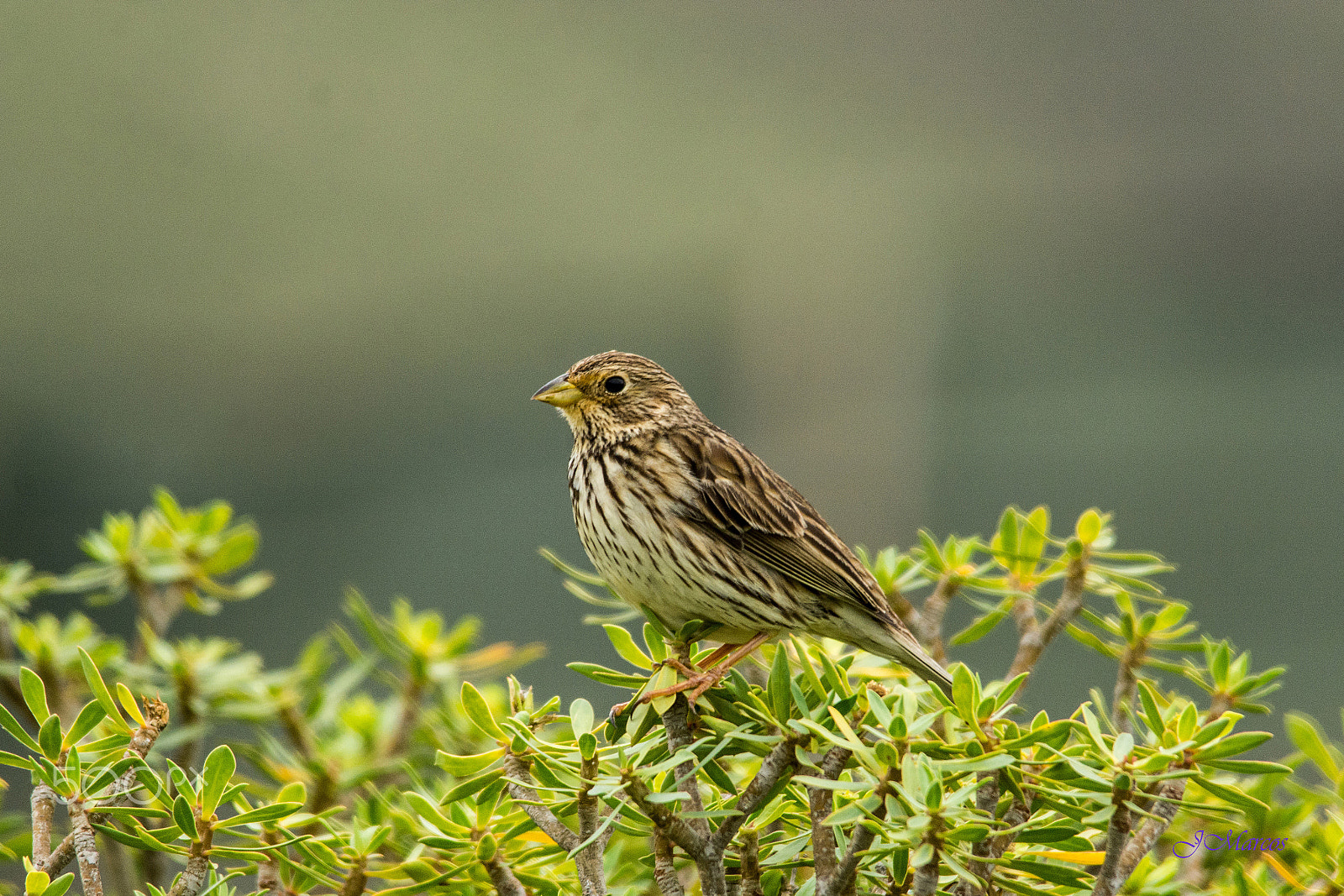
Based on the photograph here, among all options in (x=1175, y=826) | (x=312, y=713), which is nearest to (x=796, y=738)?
(x=1175, y=826)

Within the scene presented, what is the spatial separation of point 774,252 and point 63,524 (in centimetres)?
400

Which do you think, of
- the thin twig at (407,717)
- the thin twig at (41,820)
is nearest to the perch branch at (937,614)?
the thin twig at (407,717)

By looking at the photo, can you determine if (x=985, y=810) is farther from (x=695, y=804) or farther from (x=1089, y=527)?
(x=1089, y=527)

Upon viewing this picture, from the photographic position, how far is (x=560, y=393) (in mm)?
2600

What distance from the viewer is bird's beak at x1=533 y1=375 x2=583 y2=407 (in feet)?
8.52

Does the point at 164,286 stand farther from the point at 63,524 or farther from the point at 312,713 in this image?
the point at 312,713

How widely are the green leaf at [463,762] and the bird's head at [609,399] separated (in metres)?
1.20

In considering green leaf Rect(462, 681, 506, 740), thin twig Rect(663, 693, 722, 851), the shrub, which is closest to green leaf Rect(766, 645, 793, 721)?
the shrub

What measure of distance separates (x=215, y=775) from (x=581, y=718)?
1.28ft

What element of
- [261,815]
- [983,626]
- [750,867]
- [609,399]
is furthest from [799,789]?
[609,399]

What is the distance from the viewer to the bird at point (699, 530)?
215 centimetres

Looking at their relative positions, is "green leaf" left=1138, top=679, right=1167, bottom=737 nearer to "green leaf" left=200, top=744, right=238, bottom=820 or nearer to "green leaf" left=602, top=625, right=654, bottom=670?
"green leaf" left=602, top=625, right=654, bottom=670

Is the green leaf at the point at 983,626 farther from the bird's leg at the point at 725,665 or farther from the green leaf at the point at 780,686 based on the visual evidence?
the green leaf at the point at 780,686

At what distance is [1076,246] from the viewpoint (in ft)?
24.4
